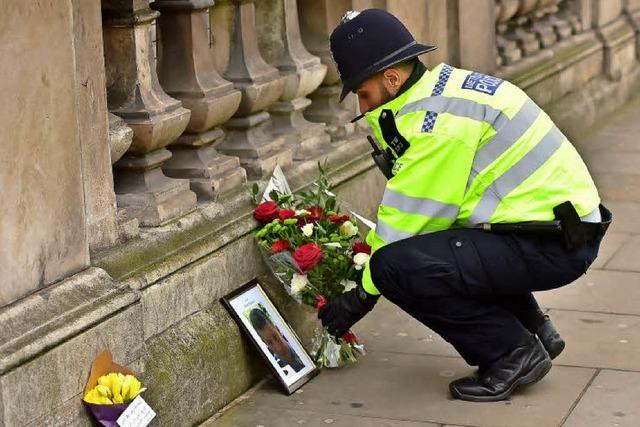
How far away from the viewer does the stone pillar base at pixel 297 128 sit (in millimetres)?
6227

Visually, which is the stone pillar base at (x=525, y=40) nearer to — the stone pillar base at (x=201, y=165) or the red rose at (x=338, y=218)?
the red rose at (x=338, y=218)

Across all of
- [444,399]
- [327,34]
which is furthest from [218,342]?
[327,34]

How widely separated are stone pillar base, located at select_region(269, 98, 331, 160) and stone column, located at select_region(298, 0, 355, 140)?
0.83 ft

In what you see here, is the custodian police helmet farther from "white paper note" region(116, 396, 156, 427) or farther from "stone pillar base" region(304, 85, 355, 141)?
"stone pillar base" region(304, 85, 355, 141)

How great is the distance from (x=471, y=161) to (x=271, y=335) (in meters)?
1.07

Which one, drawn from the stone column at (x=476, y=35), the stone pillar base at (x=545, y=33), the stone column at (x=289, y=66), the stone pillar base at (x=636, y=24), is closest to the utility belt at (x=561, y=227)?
the stone column at (x=289, y=66)

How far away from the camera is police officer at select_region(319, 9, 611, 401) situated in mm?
4938

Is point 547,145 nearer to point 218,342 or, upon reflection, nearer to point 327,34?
point 218,342

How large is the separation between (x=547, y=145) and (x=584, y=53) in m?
5.30

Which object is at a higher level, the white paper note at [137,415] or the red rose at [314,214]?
the red rose at [314,214]

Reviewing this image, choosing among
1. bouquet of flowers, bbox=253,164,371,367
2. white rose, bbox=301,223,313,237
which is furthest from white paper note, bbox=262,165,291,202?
white rose, bbox=301,223,313,237

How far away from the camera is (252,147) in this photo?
587 cm

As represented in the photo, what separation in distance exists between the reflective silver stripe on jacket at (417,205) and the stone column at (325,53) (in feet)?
5.43

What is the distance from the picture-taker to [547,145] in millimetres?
5070
